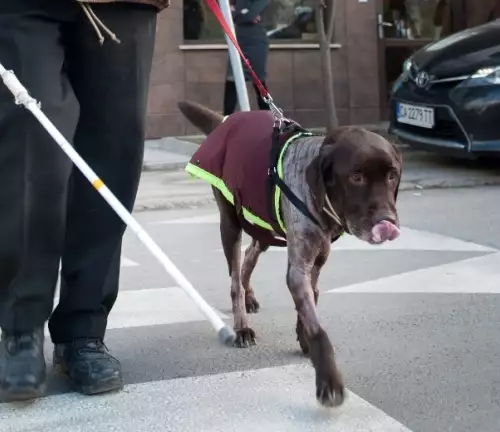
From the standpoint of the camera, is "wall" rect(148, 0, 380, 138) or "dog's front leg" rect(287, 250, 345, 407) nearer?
"dog's front leg" rect(287, 250, 345, 407)

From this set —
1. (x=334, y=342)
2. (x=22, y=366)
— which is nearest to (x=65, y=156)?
(x=22, y=366)

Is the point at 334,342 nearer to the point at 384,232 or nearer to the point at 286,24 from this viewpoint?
the point at 384,232

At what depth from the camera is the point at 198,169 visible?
151 inches

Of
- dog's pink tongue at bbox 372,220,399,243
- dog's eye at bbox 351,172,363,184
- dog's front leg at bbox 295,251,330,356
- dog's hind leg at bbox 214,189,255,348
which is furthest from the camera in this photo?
dog's hind leg at bbox 214,189,255,348

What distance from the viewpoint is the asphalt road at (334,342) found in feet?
9.39

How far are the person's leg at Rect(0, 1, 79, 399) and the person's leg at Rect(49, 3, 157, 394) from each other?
5.5 inches

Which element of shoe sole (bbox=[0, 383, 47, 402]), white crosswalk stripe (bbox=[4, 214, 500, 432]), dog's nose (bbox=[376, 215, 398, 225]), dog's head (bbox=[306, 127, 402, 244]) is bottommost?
white crosswalk stripe (bbox=[4, 214, 500, 432])

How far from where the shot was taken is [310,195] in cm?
307

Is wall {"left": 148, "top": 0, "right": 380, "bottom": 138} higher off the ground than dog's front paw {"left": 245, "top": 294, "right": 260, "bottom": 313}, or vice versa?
wall {"left": 148, "top": 0, "right": 380, "bottom": 138}

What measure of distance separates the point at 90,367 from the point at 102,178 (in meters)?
0.62

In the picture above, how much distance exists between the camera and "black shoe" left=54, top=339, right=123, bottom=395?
9.92 feet

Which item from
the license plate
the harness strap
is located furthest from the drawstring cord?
the license plate

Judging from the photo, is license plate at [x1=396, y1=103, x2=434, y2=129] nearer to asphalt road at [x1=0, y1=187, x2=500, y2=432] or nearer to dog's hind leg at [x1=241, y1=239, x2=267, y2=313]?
asphalt road at [x1=0, y1=187, x2=500, y2=432]

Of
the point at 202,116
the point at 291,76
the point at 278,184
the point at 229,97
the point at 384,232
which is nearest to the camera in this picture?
the point at 384,232
